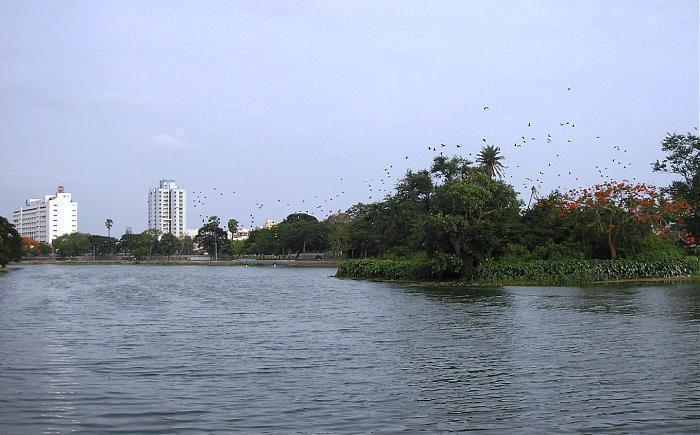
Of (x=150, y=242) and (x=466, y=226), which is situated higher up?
(x=150, y=242)

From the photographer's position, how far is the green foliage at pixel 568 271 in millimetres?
47656

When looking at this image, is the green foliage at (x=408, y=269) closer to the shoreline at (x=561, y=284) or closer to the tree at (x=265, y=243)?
the shoreline at (x=561, y=284)

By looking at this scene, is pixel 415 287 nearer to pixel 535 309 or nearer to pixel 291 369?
pixel 535 309

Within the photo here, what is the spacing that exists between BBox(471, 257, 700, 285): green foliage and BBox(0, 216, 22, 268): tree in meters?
66.0

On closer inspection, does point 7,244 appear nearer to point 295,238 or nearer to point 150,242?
point 295,238

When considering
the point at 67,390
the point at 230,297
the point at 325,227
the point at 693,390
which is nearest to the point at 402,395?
the point at 693,390

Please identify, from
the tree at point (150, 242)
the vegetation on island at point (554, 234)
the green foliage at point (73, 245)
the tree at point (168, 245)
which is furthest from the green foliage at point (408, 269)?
the green foliage at point (73, 245)

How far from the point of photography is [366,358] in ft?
56.7

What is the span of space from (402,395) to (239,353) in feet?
21.1

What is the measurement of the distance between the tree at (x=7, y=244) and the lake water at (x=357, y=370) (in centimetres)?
6574

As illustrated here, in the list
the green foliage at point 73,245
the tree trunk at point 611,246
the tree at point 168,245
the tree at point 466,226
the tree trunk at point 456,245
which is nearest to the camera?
the tree at point 466,226

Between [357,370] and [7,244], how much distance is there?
93.3 m

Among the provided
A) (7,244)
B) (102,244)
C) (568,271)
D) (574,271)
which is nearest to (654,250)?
(574,271)

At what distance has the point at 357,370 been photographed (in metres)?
15.6
